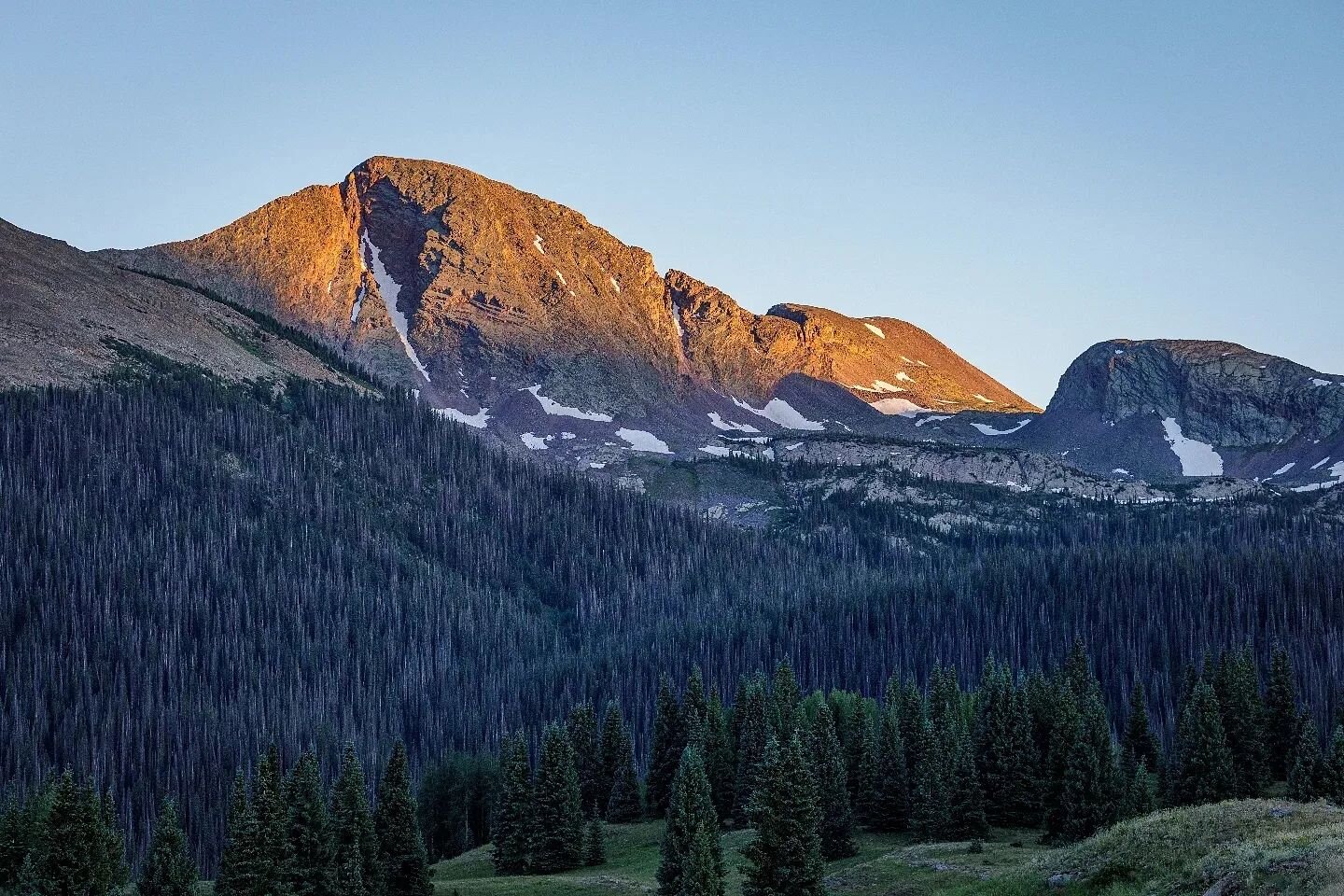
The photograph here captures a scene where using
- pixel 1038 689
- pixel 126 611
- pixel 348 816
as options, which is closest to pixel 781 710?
pixel 1038 689

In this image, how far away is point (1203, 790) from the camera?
95875 mm

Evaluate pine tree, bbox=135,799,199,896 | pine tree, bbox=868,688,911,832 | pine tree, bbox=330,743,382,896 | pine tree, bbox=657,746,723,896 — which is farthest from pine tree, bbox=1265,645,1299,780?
pine tree, bbox=135,799,199,896

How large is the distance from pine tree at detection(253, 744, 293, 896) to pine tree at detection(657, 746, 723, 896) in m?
21.2

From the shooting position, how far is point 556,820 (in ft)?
315

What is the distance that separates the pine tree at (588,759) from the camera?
389ft

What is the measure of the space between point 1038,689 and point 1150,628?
68089mm

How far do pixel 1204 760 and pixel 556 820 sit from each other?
45614 millimetres

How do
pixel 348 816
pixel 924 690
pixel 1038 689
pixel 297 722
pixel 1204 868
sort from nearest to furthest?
pixel 1204 868 → pixel 348 816 → pixel 1038 689 → pixel 297 722 → pixel 924 690

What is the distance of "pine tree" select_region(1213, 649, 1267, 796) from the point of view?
101056mm

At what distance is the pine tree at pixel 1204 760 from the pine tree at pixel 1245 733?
4.37ft

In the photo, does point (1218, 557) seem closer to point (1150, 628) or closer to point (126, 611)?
point (1150, 628)

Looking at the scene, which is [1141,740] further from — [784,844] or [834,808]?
[784,844]

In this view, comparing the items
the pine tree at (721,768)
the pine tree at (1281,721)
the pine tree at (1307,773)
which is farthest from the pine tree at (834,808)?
the pine tree at (1281,721)

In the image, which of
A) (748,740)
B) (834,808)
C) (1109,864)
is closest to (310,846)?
(834,808)
